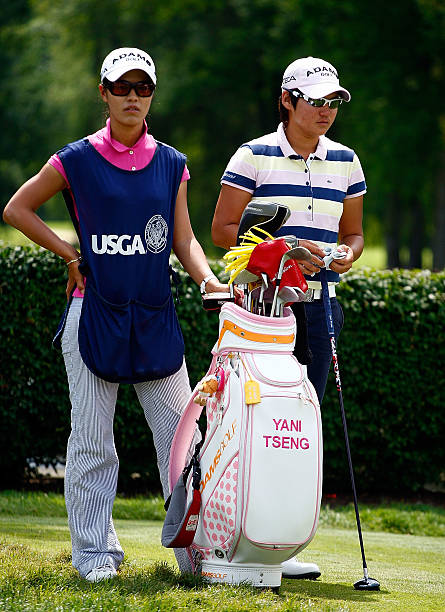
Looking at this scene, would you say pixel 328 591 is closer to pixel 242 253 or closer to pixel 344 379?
pixel 242 253

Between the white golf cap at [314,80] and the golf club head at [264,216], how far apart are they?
0.65 metres

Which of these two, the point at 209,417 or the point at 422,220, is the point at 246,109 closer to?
the point at 422,220

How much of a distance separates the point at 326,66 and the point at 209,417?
5.92 ft

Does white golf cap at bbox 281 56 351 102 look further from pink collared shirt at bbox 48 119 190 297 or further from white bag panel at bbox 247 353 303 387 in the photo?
white bag panel at bbox 247 353 303 387

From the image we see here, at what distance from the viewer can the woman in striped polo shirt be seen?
197 inches

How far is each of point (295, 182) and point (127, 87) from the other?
3.11 ft

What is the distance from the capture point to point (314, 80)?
497 centimetres

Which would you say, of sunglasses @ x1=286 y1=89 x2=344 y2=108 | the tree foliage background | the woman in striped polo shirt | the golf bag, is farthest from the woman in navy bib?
the tree foliage background

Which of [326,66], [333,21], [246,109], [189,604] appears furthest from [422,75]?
[189,604]

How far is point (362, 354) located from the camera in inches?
352

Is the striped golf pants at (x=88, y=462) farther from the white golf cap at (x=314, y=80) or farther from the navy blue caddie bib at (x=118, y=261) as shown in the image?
the white golf cap at (x=314, y=80)

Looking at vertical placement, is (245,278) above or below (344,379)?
above

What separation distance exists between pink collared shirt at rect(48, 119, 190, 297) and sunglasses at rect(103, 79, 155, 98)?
0.17 m

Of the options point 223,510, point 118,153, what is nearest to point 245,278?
point 118,153
